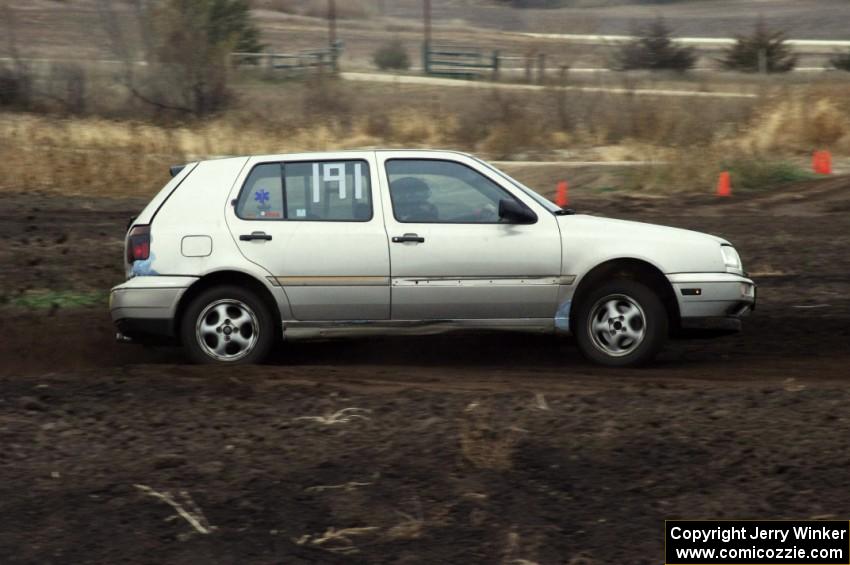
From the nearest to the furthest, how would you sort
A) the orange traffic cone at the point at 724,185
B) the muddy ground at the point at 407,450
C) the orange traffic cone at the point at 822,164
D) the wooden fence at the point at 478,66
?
the muddy ground at the point at 407,450, the orange traffic cone at the point at 724,185, the orange traffic cone at the point at 822,164, the wooden fence at the point at 478,66

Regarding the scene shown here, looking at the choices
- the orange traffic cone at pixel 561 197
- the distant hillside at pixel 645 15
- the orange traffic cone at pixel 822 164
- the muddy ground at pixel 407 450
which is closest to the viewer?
the muddy ground at pixel 407 450

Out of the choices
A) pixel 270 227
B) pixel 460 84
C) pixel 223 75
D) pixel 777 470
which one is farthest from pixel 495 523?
pixel 460 84

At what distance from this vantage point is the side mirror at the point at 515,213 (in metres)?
8.53

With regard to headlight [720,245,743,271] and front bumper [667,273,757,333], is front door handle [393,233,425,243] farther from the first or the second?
headlight [720,245,743,271]

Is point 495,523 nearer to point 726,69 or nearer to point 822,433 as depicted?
point 822,433

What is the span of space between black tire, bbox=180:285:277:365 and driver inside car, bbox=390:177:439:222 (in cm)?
117

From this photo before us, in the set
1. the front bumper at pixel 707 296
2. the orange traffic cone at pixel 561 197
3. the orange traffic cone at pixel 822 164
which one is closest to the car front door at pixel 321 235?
the front bumper at pixel 707 296

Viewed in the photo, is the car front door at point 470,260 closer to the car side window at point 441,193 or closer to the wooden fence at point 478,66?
the car side window at point 441,193

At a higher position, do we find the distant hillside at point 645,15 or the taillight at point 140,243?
the distant hillside at point 645,15

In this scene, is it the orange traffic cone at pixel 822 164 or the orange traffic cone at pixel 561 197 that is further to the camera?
the orange traffic cone at pixel 822 164

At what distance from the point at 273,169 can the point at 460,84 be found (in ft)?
113

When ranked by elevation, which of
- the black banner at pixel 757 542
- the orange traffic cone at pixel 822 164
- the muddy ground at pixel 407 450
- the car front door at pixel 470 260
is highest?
the orange traffic cone at pixel 822 164

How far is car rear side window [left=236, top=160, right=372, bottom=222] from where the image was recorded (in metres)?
8.70

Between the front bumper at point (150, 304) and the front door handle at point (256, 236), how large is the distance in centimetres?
44
